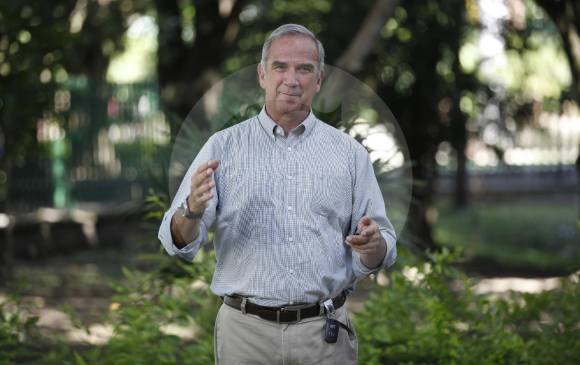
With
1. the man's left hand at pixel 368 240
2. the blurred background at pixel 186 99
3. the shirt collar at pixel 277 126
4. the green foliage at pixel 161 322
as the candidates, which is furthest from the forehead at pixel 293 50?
the blurred background at pixel 186 99

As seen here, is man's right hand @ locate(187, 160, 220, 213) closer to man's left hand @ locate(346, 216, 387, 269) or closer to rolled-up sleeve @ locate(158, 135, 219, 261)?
rolled-up sleeve @ locate(158, 135, 219, 261)

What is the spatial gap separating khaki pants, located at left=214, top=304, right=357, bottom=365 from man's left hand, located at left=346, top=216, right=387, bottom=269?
318 mm

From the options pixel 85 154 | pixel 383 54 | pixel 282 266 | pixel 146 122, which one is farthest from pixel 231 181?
pixel 146 122

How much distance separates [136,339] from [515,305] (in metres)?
2.02

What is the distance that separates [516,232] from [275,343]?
1767cm

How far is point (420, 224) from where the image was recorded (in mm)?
13609

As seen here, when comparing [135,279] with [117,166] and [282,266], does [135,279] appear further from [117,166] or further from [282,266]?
[117,166]

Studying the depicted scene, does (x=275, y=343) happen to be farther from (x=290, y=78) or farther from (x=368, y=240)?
(x=290, y=78)

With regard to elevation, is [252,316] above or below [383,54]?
below

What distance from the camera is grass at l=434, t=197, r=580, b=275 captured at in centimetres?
1482

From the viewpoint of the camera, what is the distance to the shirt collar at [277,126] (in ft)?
10.6

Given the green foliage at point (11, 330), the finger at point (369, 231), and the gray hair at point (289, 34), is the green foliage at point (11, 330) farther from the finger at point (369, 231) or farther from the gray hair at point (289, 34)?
the finger at point (369, 231)

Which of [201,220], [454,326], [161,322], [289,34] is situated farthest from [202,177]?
[454,326]

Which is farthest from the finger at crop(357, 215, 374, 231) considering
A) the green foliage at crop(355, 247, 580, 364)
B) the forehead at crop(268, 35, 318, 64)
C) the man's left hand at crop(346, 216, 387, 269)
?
the green foliage at crop(355, 247, 580, 364)
